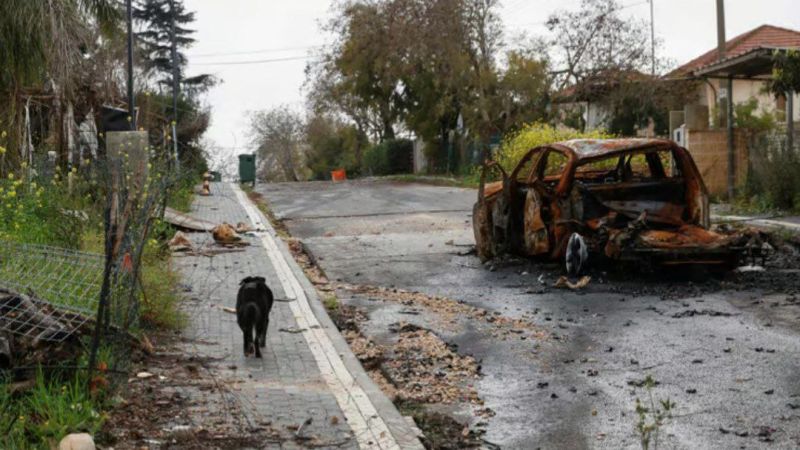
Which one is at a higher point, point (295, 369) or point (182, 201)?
point (182, 201)

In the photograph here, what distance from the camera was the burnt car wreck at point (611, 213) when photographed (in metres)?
11.9

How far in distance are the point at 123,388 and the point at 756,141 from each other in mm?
17489

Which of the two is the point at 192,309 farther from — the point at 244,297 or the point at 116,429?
the point at 116,429

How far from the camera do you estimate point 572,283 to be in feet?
39.9

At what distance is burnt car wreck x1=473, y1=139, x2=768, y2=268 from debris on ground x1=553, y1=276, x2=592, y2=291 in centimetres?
40

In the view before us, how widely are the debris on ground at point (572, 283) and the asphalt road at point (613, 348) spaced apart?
0.33 feet

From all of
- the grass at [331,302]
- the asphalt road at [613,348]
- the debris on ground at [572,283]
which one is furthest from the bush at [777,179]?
the grass at [331,302]

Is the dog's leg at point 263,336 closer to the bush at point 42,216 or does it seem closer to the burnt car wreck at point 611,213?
the bush at point 42,216

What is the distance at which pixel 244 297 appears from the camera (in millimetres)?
8242

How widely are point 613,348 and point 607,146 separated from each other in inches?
206

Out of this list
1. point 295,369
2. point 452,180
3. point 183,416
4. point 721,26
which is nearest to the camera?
point 183,416

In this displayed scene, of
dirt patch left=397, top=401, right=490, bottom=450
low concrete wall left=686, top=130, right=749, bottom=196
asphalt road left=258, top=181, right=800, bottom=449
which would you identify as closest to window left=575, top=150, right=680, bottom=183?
asphalt road left=258, top=181, right=800, bottom=449

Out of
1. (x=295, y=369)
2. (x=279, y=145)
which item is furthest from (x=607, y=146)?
(x=279, y=145)

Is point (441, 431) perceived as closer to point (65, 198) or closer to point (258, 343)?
point (258, 343)
